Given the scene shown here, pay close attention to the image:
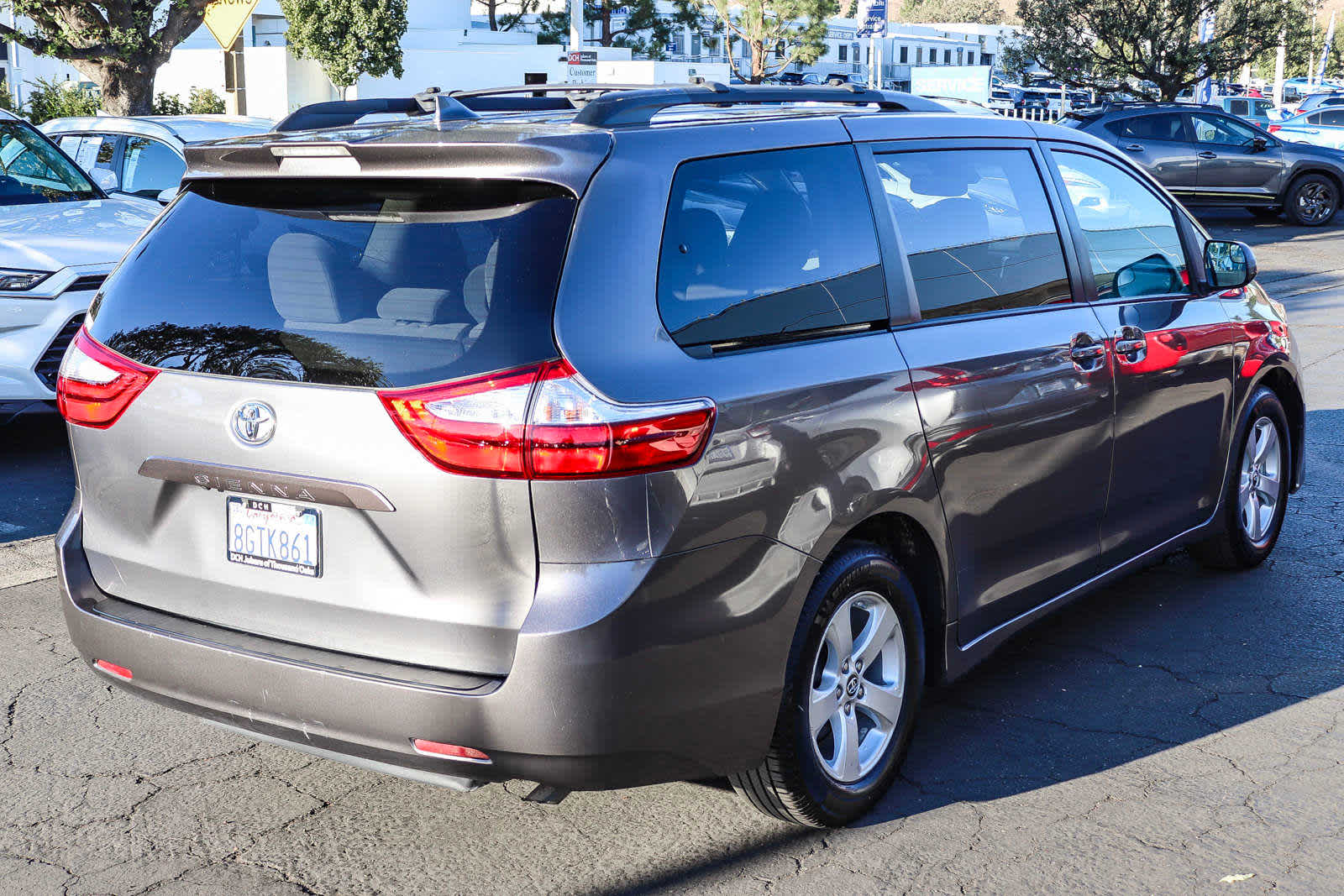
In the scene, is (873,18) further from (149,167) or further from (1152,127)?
(149,167)

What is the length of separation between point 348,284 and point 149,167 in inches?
363

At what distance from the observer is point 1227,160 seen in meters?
22.3

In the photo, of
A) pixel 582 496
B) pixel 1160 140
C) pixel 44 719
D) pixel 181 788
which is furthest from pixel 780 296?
pixel 1160 140

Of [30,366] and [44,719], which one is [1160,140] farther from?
[44,719]

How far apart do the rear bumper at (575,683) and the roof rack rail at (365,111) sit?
1.34 meters

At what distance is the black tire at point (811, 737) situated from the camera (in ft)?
10.9

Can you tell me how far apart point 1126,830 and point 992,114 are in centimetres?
225

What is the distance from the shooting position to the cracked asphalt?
338 centimetres

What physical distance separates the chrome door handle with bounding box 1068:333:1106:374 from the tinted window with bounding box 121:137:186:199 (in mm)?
8886

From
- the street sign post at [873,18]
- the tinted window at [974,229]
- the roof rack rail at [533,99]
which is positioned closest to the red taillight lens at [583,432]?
the tinted window at [974,229]

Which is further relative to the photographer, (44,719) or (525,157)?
(44,719)

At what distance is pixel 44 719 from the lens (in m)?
4.26

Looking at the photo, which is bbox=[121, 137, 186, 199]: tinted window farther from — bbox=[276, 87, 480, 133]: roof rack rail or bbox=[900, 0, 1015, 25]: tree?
bbox=[900, 0, 1015, 25]: tree

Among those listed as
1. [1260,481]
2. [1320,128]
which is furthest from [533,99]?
[1320,128]
